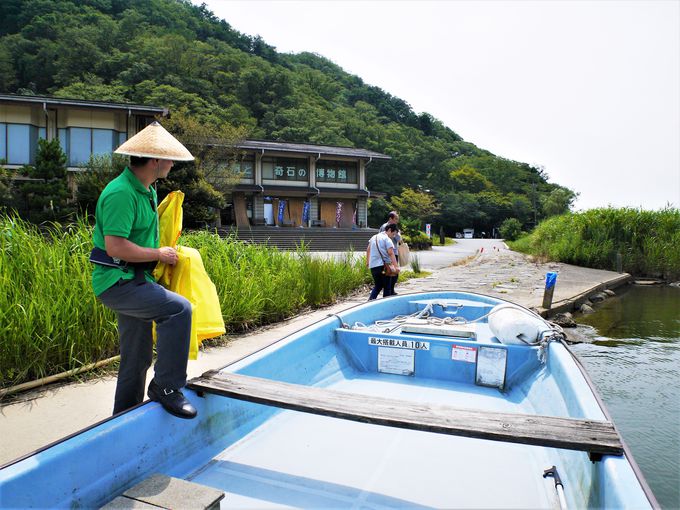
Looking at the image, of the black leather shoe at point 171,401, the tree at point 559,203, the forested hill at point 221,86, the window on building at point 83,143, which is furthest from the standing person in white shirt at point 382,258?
the tree at point 559,203

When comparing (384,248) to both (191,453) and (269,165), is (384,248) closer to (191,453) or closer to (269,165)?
(191,453)

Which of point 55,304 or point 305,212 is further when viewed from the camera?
point 305,212

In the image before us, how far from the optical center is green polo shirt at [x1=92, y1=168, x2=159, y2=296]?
2219 mm

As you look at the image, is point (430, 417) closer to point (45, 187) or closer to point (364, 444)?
point (364, 444)

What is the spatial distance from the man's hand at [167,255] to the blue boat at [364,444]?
27.7 inches

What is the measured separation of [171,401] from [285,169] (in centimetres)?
3287

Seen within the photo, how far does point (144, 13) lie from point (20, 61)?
86.2ft

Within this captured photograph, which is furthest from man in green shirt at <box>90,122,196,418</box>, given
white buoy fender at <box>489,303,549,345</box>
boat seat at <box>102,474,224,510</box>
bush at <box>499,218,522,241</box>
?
bush at <box>499,218,522,241</box>

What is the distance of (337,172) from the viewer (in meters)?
36.1

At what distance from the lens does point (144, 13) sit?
64688mm

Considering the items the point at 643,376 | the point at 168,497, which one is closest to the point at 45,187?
the point at 168,497

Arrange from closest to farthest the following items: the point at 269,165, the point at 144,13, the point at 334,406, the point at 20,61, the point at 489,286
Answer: the point at 334,406 → the point at 489,286 → the point at 269,165 → the point at 20,61 → the point at 144,13

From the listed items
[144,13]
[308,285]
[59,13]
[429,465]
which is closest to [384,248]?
[308,285]

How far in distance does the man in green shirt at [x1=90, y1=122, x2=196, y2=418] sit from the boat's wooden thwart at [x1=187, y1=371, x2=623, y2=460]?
27 centimetres
